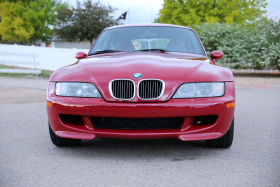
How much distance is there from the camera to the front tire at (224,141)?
3.62 m

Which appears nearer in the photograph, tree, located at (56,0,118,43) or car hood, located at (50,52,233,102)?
car hood, located at (50,52,233,102)

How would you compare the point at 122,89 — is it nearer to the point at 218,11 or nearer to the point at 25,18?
the point at 218,11

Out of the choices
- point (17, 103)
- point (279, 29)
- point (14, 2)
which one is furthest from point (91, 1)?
point (17, 103)

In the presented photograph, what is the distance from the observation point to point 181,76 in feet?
10.8

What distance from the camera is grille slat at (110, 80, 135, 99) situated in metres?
3.19

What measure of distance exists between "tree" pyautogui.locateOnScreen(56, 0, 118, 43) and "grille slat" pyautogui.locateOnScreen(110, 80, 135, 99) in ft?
96.5

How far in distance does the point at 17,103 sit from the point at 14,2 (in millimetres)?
33830

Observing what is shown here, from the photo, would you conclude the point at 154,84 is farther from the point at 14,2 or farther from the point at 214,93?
the point at 14,2

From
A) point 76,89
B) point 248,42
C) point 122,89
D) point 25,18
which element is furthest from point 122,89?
point 25,18

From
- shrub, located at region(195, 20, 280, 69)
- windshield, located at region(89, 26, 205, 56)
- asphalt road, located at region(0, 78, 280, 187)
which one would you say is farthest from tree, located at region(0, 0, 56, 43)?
asphalt road, located at region(0, 78, 280, 187)

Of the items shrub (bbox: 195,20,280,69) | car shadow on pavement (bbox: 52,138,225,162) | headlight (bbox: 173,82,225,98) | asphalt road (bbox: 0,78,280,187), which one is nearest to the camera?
asphalt road (bbox: 0,78,280,187)

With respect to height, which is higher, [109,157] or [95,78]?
[95,78]

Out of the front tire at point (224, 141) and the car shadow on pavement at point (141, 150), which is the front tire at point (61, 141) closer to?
the car shadow on pavement at point (141, 150)

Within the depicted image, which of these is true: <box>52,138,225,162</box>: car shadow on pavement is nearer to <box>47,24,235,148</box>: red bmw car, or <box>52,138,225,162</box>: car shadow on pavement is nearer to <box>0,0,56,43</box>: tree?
<box>47,24,235,148</box>: red bmw car
